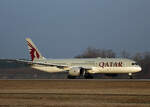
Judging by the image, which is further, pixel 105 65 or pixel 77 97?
pixel 105 65

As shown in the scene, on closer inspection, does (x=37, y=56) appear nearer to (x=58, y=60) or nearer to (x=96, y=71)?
(x=58, y=60)

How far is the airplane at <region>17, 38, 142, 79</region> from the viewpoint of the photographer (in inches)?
2264

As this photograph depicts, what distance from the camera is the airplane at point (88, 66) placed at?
57.5 metres

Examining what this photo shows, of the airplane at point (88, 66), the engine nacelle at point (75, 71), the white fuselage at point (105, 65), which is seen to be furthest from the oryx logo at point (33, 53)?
the engine nacelle at point (75, 71)

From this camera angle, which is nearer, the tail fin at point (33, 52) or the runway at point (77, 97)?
the runway at point (77, 97)

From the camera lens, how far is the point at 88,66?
59438 mm

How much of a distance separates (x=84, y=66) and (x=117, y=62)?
5.41m

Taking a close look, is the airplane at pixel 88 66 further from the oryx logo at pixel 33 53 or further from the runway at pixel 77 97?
the runway at pixel 77 97

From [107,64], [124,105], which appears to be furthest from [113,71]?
[124,105]

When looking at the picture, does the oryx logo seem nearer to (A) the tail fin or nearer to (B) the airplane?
(A) the tail fin

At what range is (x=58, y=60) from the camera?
63.1 metres

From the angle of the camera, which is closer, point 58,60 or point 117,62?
point 117,62

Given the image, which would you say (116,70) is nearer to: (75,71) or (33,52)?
(75,71)

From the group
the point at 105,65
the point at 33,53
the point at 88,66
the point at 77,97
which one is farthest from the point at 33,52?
the point at 77,97
